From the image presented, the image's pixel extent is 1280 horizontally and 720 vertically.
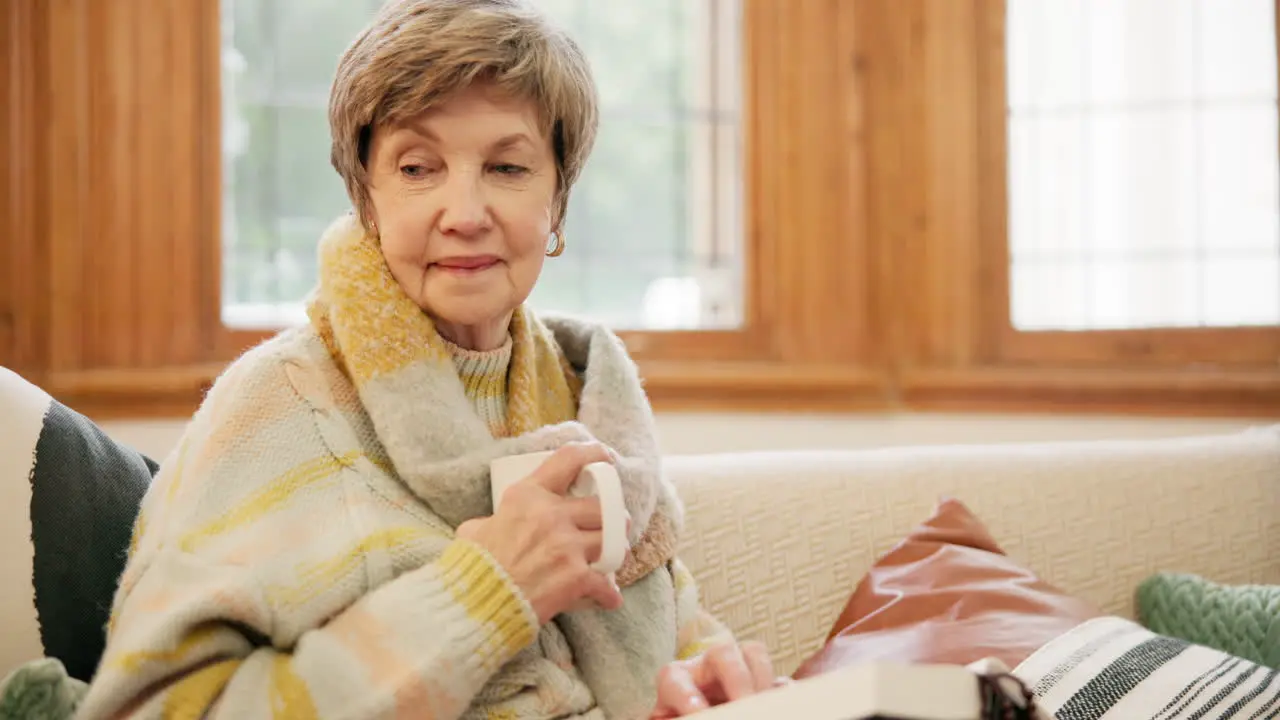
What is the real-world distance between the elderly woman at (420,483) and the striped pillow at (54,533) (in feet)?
0.21

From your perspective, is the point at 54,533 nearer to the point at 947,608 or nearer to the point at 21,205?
the point at 947,608

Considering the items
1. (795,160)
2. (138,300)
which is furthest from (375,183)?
(795,160)

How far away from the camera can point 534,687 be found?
115cm

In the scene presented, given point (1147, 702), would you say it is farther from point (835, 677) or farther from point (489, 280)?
point (489, 280)

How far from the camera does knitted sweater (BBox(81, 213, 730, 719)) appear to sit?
0.97m

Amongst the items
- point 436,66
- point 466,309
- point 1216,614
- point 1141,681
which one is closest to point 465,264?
point 466,309

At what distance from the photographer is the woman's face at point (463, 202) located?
3.82ft

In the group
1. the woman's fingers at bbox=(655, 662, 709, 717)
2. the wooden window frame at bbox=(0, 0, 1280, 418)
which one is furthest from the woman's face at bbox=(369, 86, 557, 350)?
the wooden window frame at bbox=(0, 0, 1280, 418)

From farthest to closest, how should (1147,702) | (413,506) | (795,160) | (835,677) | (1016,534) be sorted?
(795,160) → (1016,534) → (1147,702) → (413,506) → (835,677)

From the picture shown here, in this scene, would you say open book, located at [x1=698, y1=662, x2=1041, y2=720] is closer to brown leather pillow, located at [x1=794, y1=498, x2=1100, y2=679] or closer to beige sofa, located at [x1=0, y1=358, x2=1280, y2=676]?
brown leather pillow, located at [x1=794, y1=498, x2=1100, y2=679]

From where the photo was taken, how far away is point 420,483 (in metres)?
1.13

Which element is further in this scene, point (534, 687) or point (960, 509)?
point (960, 509)

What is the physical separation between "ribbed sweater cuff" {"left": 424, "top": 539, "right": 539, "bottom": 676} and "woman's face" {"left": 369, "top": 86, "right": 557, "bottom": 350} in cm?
28

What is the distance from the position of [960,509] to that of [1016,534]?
0.60 ft
